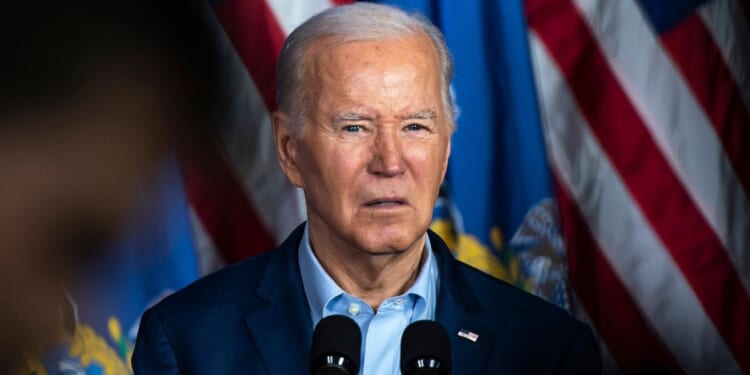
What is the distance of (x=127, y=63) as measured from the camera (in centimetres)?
358

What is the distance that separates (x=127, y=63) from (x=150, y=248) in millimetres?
512

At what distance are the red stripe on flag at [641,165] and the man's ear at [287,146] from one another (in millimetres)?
1133

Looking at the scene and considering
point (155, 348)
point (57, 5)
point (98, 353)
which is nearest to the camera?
point (155, 348)

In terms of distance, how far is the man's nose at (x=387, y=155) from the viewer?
7.88 ft

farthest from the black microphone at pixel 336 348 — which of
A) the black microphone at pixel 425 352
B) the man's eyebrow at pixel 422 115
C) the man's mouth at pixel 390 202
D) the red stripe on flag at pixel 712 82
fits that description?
the red stripe on flag at pixel 712 82

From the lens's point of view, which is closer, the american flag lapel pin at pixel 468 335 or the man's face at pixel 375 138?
the man's face at pixel 375 138

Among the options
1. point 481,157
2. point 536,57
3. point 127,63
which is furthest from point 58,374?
point 536,57

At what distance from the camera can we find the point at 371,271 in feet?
8.38

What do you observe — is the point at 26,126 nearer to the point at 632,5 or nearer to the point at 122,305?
the point at 122,305

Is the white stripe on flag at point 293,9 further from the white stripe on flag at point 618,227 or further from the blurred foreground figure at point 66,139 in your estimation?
the white stripe on flag at point 618,227

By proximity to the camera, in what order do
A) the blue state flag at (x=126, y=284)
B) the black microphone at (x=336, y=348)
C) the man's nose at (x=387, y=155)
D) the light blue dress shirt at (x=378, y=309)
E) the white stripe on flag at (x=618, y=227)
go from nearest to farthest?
1. the black microphone at (x=336, y=348)
2. the man's nose at (x=387, y=155)
3. the light blue dress shirt at (x=378, y=309)
4. the blue state flag at (x=126, y=284)
5. the white stripe on flag at (x=618, y=227)

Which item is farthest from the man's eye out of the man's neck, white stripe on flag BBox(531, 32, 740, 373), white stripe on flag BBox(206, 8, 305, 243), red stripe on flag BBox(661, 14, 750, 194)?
red stripe on flag BBox(661, 14, 750, 194)

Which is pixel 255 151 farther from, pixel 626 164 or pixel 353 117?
pixel 353 117

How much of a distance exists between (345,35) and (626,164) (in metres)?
1.29
